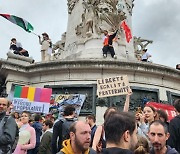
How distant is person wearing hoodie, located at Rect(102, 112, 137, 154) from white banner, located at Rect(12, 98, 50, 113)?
913cm

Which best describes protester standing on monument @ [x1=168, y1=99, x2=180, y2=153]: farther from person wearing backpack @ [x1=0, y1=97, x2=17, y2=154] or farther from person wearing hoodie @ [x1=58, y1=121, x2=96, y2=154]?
person wearing backpack @ [x1=0, y1=97, x2=17, y2=154]

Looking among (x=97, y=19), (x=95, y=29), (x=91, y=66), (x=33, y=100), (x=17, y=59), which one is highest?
(x=97, y=19)

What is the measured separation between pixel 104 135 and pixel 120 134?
2531 mm

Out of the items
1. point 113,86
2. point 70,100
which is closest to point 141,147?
point 113,86

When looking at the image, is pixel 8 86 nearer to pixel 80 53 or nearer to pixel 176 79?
pixel 80 53

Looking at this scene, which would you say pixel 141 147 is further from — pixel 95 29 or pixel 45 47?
pixel 45 47

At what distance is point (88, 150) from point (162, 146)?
982mm

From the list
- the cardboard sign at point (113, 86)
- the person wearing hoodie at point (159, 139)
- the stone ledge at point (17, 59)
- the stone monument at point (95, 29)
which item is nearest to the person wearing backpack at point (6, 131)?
the person wearing hoodie at point (159, 139)

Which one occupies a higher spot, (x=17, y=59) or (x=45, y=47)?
(x=45, y=47)

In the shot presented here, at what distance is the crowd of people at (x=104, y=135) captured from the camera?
9.99 ft

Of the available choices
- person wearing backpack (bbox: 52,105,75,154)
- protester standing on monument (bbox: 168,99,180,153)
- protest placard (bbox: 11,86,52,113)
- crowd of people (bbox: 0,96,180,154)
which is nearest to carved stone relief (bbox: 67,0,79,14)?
protest placard (bbox: 11,86,52,113)

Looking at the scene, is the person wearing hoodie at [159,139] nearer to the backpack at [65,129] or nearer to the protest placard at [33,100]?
the backpack at [65,129]

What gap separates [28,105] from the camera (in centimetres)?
1223

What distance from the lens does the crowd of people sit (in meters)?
3.04
